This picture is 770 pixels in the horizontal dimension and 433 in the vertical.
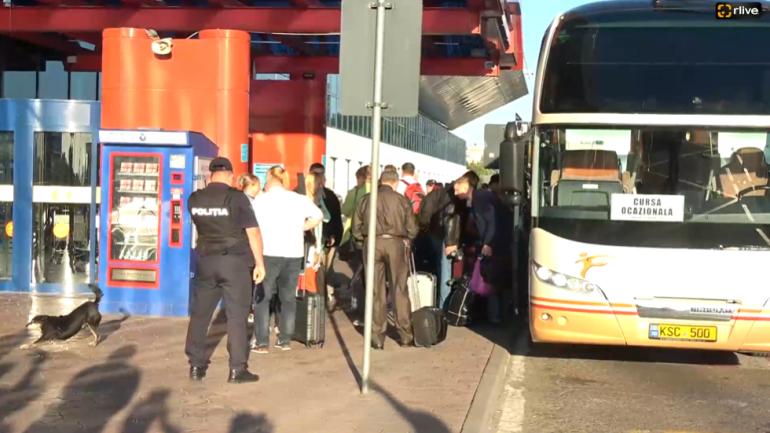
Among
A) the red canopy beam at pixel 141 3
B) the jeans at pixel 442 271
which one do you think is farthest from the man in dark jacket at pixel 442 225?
the red canopy beam at pixel 141 3

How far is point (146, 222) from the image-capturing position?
11.4 m

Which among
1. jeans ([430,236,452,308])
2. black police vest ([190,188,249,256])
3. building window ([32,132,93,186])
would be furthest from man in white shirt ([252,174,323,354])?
building window ([32,132,93,186])

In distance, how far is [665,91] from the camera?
8742 millimetres

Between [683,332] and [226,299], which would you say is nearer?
[226,299]

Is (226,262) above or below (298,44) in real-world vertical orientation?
below

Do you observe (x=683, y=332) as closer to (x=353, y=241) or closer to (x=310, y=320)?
(x=310, y=320)

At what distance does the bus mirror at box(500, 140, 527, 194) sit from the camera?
900 cm

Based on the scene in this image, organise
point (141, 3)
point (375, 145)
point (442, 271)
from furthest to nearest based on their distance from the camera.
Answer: point (141, 3) → point (442, 271) → point (375, 145)

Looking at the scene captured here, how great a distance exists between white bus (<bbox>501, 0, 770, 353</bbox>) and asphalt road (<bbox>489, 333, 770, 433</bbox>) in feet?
1.55

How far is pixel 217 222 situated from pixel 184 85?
19.9 ft

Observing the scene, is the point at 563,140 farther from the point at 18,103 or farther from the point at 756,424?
the point at 18,103

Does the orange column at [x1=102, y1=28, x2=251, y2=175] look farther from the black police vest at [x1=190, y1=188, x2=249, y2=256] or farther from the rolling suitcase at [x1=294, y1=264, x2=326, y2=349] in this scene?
the black police vest at [x1=190, y1=188, x2=249, y2=256]

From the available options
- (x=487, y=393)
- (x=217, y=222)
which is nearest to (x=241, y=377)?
(x=217, y=222)

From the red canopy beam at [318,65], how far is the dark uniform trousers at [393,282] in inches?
505
